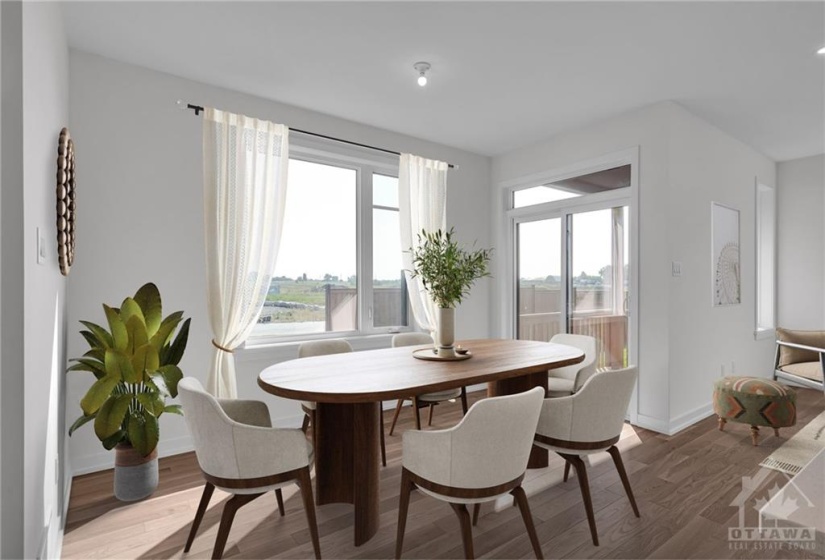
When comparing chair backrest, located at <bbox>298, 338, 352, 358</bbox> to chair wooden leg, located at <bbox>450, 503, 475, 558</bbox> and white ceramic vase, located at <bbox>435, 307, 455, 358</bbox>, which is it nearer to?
white ceramic vase, located at <bbox>435, 307, 455, 358</bbox>

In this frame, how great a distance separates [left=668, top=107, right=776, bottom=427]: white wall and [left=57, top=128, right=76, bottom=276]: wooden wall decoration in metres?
4.08

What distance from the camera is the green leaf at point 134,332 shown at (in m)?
2.47

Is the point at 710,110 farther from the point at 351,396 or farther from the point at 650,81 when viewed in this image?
the point at 351,396

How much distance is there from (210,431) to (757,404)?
3.81 metres

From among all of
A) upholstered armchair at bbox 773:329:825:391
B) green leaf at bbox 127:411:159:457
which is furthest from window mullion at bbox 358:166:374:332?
upholstered armchair at bbox 773:329:825:391

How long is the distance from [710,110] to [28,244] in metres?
4.80

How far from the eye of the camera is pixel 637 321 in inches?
150

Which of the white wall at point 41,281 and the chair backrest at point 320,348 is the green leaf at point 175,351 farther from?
the chair backrest at point 320,348

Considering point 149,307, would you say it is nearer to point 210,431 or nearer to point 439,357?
point 210,431

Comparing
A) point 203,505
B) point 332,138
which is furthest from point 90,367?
point 332,138

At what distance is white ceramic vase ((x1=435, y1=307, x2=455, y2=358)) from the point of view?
2652 millimetres

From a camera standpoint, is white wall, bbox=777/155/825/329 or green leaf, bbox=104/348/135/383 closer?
green leaf, bbox=104/348/135/383

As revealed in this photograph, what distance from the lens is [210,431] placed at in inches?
69.3

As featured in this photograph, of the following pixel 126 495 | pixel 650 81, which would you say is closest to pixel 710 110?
pixel 650 81
